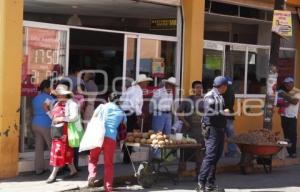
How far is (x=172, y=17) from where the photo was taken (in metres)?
14.4

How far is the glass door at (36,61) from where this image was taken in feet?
36.3

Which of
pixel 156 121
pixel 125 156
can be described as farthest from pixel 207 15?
pixel 125 156

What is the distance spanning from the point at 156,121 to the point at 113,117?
339cm

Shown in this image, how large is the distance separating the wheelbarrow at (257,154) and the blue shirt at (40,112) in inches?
148

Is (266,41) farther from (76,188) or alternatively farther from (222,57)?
(76,188)

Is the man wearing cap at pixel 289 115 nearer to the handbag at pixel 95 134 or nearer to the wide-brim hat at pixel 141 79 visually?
the wide-brim hat at pixel 141 79

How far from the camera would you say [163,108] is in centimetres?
1294

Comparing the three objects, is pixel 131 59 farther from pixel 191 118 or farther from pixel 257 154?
pixel 257 154

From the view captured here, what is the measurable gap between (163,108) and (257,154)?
225 centimetres

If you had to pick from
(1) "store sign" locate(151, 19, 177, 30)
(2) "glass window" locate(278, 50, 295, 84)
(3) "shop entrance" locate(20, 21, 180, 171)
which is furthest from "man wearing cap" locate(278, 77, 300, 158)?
(1) "store sign" locate(151, 19, 177, 30)

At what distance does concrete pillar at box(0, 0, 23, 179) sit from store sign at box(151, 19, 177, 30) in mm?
4817

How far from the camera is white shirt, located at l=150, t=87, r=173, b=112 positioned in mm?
12922

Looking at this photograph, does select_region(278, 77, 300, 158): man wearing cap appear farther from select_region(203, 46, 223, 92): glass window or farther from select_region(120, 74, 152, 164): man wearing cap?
select_region(120, 74, 152, 164): man wearing cap

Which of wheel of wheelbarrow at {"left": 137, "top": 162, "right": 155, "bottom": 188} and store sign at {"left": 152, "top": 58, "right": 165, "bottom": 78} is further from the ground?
store sign at {"left": 152, "top": 58, "right": 165, "bottom": 78}
